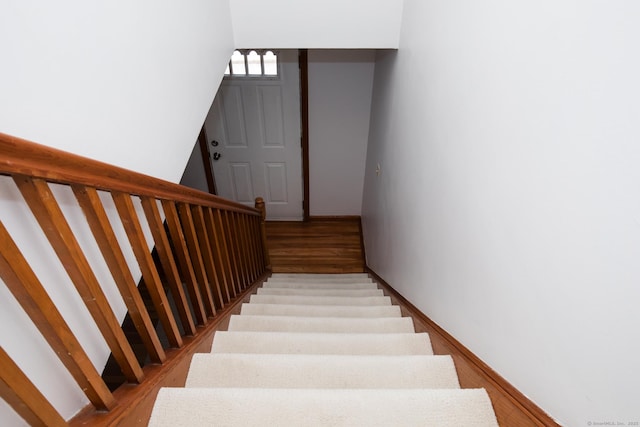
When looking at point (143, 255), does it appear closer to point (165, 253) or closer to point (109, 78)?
point (165, 253)

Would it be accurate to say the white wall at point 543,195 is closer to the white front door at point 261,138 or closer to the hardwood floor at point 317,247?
the hardwood floor at point 317,247

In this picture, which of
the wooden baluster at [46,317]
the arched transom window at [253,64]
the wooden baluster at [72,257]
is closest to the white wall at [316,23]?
the arched transom window at [253,64]

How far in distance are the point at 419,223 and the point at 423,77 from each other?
74 centimetres

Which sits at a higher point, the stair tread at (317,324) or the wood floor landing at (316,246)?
the stair tread at (317,324)

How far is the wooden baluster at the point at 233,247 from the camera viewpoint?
203 cm

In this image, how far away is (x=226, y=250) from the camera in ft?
6.33

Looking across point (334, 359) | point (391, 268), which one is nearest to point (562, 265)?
point (334, 359)

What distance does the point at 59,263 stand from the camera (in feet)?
2.60

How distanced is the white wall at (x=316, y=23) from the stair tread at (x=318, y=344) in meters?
1.90

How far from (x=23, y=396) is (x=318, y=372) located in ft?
2.51

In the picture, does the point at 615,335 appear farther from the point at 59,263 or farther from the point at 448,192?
the point at 59,263

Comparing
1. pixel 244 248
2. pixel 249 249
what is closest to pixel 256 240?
pixel 249 249

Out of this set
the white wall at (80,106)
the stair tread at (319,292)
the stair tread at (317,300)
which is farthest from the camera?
the stair tread at (319,292)

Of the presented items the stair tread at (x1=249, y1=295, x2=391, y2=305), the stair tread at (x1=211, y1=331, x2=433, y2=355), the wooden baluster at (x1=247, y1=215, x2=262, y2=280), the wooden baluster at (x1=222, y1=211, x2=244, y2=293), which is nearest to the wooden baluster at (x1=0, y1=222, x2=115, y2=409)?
the stair tread at (x1=211, y1=331, x2=433, y2=355)
